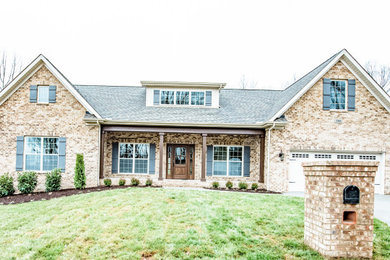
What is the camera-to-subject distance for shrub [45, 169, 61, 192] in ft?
41.2

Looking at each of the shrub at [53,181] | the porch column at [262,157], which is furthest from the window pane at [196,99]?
the shrub at [53,181]

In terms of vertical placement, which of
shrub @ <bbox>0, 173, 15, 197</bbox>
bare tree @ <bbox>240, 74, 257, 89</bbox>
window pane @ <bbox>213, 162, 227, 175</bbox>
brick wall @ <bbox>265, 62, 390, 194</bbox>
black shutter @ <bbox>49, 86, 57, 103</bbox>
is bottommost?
shrub @ <bbox>0, 173, 15, 197</bbox>

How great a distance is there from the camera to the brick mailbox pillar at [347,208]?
15.4 ft

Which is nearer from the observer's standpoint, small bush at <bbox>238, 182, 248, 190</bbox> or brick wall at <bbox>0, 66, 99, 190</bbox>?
small bush at <bbox>238, 182, 248, 190</bbox>

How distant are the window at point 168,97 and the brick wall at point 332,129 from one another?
5823 millimetres

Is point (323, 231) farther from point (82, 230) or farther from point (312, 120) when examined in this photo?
point (312, 120)

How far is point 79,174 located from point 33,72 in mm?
5328

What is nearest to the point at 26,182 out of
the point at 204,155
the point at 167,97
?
the point at 167,97

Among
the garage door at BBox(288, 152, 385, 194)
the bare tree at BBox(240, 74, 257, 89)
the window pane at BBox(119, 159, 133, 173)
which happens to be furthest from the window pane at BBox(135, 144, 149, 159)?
the bare tree at BBox(240, 74, 257, 89)

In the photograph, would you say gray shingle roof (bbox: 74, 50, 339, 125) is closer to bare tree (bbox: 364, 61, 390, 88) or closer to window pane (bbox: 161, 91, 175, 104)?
window pane (bbox: 161, 91, 175, 104)

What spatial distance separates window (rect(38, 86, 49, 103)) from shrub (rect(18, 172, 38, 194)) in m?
3.43

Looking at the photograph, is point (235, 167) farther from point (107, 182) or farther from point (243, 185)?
point (107, 182)

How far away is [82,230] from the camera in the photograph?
6.53m

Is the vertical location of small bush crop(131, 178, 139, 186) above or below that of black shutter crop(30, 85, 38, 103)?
below
